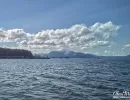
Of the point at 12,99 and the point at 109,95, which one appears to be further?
the point at 109,95

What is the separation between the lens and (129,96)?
3403cm

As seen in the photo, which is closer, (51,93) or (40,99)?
(40,99)

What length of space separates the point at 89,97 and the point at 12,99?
12.1 metres

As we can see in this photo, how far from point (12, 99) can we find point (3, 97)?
2323 millimetres

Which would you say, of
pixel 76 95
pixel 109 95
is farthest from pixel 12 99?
pixel 109 95

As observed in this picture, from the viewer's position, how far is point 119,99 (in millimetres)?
32312

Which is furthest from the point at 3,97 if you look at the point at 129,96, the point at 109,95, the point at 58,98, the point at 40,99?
the point at 129,96

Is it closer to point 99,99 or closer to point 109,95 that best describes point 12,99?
point 99,99

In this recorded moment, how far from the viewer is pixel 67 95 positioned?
3547 centimetres

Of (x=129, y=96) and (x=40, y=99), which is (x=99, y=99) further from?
(x=40, y=99)

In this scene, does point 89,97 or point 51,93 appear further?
point 51,93

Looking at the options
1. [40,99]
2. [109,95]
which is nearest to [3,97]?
[40,99]

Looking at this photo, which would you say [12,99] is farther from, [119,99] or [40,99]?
[119,99]

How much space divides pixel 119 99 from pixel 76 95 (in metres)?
7.19
